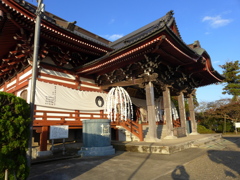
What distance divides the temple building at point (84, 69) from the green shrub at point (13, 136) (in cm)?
437

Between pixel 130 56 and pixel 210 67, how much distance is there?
6.50m

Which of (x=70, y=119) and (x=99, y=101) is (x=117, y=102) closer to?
(x=99, y=101)

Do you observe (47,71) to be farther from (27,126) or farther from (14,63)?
(27,126)

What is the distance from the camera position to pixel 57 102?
29.3 ft

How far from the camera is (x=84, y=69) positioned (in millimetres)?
9875

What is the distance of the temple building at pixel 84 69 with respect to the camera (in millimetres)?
7285

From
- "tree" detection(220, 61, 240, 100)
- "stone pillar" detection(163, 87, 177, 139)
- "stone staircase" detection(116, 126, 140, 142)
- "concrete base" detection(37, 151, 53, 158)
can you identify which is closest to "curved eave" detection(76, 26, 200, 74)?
"stone pillar" detection(163, 87, 177, 139)

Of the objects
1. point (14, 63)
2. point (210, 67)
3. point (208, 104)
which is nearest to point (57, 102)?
point (14, 63)

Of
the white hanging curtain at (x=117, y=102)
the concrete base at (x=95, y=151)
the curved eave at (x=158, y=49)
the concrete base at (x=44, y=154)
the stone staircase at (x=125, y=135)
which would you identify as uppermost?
the curved eave at (x=158, y=49)

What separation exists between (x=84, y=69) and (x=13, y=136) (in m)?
7.16

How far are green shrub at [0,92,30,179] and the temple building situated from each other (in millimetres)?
4370

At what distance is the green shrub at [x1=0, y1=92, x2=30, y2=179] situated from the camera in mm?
2871

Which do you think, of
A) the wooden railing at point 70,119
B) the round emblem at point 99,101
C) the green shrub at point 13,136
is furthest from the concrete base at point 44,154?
the round emblem at point 99,101

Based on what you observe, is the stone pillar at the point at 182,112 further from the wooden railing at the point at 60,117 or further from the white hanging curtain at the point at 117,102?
the wooden railing at the point at 60,117
